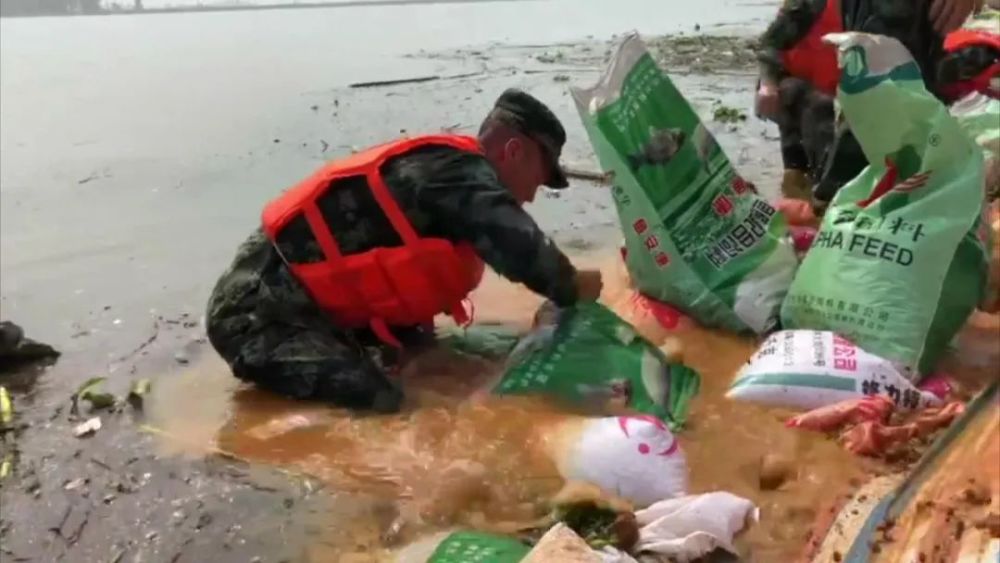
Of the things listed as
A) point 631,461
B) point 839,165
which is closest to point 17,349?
point 631,461

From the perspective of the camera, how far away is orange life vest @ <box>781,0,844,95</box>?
15.5ft

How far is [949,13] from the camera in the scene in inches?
153

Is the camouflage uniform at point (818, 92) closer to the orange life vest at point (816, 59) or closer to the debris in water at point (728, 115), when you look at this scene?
the orange life vest at point (816, 59)

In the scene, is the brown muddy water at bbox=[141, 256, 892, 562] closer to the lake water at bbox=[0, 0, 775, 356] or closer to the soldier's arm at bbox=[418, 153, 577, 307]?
the soldier's arm at bbox=[418, 153, 577, 307]

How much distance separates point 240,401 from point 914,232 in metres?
1.90

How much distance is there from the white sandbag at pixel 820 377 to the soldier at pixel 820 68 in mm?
1656

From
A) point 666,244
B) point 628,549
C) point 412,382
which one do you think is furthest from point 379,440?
point 666,244

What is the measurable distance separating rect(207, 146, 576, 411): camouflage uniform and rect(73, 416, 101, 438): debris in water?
0.40 m

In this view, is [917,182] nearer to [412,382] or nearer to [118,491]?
[412,382]

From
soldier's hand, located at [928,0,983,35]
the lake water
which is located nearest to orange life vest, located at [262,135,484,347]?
the lake water

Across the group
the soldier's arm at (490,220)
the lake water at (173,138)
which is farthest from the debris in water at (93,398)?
the soldier's arm at (490,220)

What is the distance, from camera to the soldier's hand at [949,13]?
3.85m

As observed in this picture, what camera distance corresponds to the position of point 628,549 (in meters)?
2.12

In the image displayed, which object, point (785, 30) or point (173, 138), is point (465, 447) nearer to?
point (785, 30)
